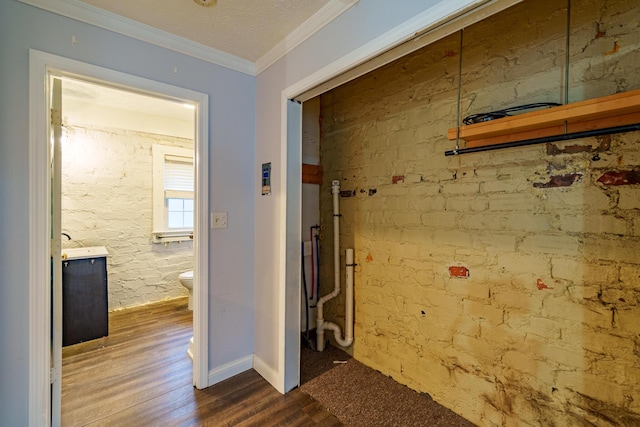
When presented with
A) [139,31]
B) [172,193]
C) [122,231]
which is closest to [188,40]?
[139,31]

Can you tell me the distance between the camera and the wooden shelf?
1116mm

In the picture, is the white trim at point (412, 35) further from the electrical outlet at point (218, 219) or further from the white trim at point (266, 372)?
the white trim at point (266, 372)

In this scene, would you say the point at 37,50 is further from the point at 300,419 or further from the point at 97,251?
the point at 300,419

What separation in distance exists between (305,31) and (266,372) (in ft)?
7.84

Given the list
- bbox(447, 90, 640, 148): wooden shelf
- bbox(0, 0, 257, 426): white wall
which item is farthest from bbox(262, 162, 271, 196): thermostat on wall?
bbox(447, 90, 640, 148): wooden shelf

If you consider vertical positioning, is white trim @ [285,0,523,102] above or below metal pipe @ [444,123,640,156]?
above

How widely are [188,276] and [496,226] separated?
3.14m

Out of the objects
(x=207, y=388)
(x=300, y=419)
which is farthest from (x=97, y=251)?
(x=300, y=419)

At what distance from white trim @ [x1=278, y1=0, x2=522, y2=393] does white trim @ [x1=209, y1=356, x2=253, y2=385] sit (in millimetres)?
222

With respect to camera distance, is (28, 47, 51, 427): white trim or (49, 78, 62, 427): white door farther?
(49, 78, 62, 427): white door

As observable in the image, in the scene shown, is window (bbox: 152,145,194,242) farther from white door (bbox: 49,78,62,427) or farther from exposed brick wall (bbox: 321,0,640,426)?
exposed brick wall (bbox: 321,0,640,426)

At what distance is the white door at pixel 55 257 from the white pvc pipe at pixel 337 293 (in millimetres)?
1775

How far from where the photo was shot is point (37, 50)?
1.46 meters

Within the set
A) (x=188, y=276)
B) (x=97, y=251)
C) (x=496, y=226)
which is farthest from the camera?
(x=188, y=276)
